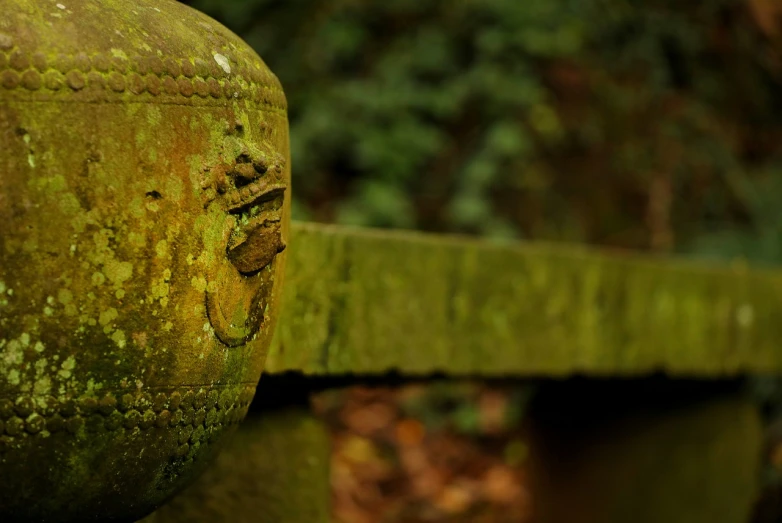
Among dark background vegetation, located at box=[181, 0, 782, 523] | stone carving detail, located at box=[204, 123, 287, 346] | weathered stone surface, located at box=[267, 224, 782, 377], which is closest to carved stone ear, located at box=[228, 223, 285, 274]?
stone carving detail, located at box=[204, 123, 287, 346]

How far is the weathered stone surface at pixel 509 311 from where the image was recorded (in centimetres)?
219

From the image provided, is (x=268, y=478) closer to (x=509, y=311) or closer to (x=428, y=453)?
(x=509, y=311)

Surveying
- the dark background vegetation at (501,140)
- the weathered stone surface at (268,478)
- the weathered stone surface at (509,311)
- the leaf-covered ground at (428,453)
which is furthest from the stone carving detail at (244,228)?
the leaf-covered ground at (428,453)

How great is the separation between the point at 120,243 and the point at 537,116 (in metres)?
3.70

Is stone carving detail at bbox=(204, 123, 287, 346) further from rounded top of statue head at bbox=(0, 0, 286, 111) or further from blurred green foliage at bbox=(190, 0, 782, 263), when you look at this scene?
blurred green foliage at bbox=(190, 0, 782, 263)

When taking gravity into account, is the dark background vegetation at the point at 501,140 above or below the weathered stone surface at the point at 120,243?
below

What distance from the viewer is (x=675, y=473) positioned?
3797 mm

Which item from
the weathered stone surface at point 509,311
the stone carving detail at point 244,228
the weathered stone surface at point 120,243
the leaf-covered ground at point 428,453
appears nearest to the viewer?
the weathered stone surface at point 120,243

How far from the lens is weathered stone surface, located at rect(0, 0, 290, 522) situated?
1369 millimetres

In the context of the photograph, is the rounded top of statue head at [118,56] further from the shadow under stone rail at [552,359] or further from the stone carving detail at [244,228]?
the shadow under stone rail at [552,359]

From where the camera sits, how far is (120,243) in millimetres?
1415

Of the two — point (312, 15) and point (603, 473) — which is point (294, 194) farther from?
point (603, 473)

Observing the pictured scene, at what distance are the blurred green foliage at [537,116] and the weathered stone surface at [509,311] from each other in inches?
46.8

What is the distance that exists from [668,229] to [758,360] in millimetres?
2088
